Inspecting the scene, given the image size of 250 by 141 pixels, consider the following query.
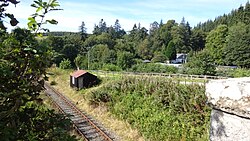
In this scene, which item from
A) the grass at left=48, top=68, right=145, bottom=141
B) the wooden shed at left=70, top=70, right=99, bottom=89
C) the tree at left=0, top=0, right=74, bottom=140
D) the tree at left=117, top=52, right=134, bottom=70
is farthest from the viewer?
the tree at left=117, top=52, right=134, bottom=70

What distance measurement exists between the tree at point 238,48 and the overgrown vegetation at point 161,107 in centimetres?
4854

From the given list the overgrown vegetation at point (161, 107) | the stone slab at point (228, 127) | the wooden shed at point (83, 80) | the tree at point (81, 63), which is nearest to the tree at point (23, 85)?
the stone slab at point (228, 127)

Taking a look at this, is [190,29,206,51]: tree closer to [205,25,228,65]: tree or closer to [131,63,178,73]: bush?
[205,25,228,65]: tree

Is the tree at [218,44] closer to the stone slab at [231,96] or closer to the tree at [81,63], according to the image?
the tree at [81,63]

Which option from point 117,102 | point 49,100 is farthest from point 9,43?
point 49,100

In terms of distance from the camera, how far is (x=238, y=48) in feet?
214

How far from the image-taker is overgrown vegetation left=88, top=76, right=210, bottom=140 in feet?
47.2

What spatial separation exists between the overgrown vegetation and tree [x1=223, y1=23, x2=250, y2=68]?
1911 inches

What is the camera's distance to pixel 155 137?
1535 centimetres

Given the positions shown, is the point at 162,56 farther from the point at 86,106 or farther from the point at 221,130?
the point at 221,130

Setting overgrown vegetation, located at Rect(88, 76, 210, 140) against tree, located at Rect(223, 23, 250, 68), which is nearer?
overgrown vegetation, located at Rect(88, 76, 210, 140)

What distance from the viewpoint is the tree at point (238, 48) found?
6512 centimetres

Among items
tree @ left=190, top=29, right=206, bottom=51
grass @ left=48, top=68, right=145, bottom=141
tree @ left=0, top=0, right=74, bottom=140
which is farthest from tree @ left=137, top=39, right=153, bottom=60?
tree @ left=0, top=0, right=74, bottom=140

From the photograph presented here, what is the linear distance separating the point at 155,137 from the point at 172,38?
84.4 metres
